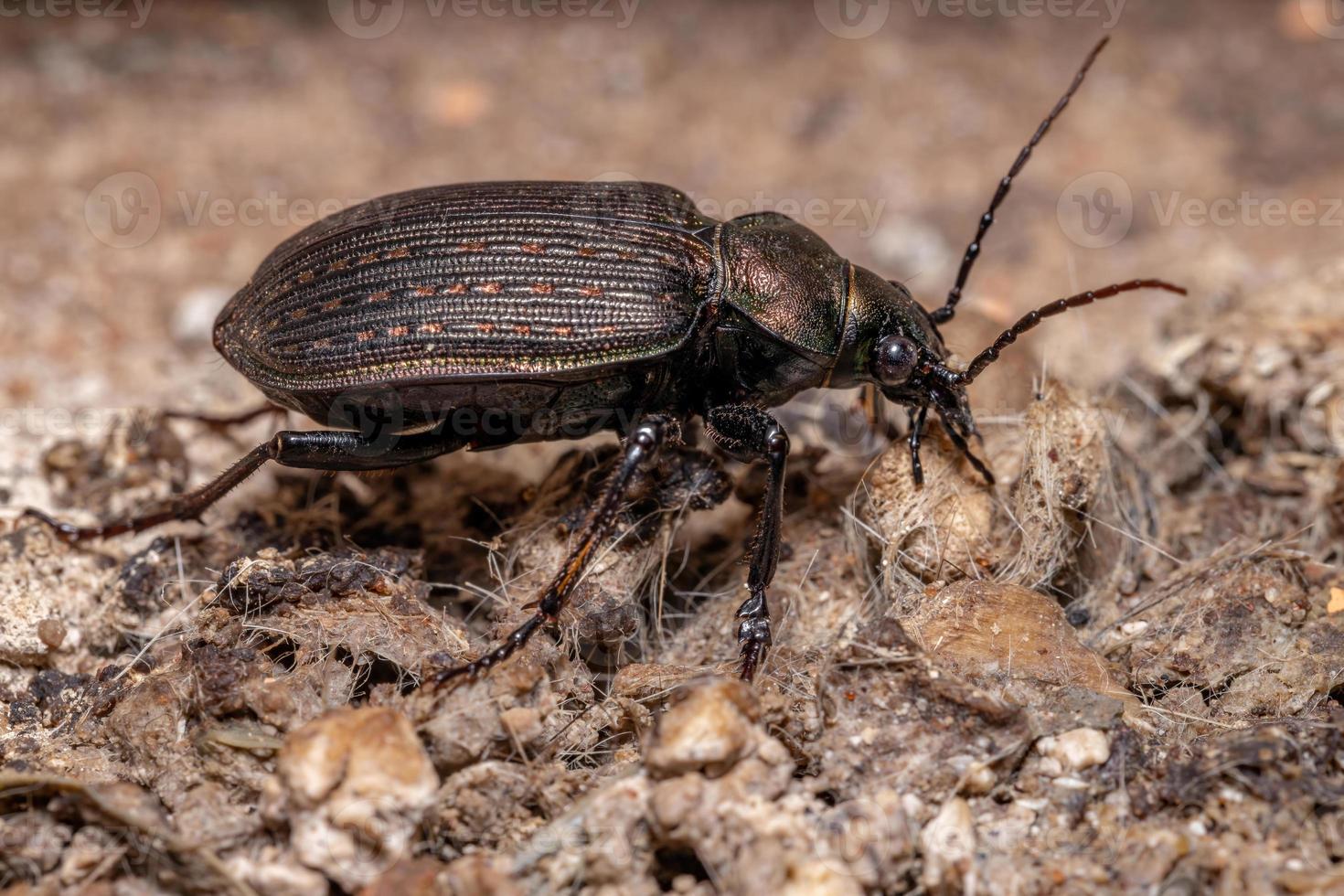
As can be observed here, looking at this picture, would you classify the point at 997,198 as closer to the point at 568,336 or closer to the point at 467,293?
the point at 568,336

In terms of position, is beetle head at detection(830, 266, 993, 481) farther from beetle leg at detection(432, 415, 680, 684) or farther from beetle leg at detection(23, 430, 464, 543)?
beetle leg at detection(23, 430, 464, 543)

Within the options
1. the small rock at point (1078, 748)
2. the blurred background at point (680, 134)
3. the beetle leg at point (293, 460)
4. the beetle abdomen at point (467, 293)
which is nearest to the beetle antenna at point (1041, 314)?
the beetle abdomen at point (467, 293)

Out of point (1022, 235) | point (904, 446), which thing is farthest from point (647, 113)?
point (904, 446)

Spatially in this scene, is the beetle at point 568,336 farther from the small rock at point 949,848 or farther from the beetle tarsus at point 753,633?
the small rock at point 949,848

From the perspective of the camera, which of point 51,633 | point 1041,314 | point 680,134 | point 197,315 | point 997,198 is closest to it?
point 51,633

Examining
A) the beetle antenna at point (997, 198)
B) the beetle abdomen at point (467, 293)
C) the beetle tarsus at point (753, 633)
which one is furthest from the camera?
the beetle antenna at point (997, 198)

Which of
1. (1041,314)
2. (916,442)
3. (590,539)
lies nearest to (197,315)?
(590,539)

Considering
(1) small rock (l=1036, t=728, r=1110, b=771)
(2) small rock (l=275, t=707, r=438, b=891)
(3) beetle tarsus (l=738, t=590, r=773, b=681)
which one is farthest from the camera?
(3) beetle tarsus (l=738, t=590, r=773, b=681)

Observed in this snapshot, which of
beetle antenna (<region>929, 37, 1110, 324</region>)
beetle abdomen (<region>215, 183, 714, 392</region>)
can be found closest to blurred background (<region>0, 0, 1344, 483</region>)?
beetle antenna (<region>929, 37, 1110, 324</region>)
